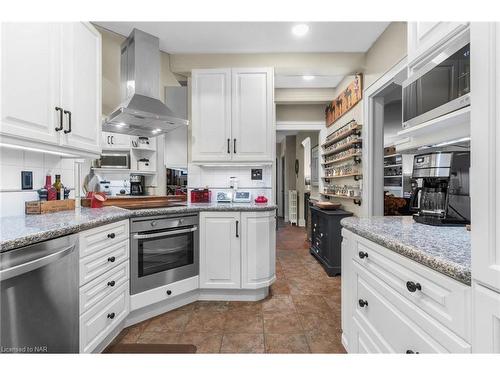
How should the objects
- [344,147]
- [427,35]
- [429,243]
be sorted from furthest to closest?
[344,147]
[427,35]
[429,243]

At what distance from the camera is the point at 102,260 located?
1544mm

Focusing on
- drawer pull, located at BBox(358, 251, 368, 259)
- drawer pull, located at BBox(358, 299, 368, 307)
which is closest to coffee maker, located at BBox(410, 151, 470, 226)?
drawer pull, located at BBox(358, 251, 368, 259)

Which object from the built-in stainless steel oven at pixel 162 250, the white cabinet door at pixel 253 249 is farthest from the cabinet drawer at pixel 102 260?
the white cabinet door at pixel 253 249

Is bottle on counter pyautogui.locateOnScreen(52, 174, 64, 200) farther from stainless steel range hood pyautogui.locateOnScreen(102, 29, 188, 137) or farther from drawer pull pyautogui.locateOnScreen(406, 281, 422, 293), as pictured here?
drawer pull pyautogui.locateOnScreen(406, 281, 422, 293)

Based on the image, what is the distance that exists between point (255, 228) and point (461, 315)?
1717 millimetres

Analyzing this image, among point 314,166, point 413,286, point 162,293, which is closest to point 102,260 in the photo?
point 162,293

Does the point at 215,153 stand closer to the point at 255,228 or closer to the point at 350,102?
the point at 255,228

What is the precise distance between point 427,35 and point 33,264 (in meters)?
2.15

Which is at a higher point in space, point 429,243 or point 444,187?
point 444,187

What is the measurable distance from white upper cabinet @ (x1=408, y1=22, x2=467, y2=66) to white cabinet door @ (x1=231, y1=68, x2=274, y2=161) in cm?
155

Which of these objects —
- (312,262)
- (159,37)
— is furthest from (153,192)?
(312,262)

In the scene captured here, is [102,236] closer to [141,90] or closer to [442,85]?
[141,90]

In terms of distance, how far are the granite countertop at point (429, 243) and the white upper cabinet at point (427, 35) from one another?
0.90m

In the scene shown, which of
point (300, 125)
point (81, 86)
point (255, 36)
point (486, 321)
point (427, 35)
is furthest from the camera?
point (300, 125)
